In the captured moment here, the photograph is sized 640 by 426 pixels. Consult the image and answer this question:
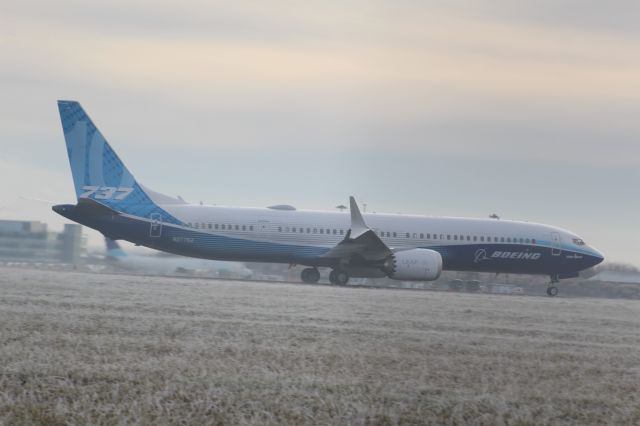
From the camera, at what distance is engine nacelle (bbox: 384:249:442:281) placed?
130 feet

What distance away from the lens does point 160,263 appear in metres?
43.4

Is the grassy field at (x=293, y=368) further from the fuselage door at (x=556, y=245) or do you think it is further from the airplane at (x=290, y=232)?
the fuselage door at (x=556, y=245)

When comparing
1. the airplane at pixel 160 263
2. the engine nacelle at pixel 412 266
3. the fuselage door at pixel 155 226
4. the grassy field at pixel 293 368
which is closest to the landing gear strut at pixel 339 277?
the engine nacelle at pixel 412 266

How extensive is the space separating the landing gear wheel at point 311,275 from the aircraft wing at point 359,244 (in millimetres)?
1723

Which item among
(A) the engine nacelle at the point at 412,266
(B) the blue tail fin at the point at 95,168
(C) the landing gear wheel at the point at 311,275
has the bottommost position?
(C) the landing gear wheel at the point at 311,275

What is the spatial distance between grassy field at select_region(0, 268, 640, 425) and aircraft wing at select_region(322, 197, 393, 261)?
Answer: 63.6 ft

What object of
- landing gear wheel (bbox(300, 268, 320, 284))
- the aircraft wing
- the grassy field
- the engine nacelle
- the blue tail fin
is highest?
the blue tail fin

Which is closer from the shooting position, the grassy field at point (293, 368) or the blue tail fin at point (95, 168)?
the grassy field at point (293, 368)

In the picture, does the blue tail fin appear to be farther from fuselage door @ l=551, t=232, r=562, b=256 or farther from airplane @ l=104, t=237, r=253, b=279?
fuselage door @ l=551, t=232, r=562, b=256

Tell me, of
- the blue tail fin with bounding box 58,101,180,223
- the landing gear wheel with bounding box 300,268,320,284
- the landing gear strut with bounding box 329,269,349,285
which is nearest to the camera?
the blue tail fin with bounding box 58,101,180,223

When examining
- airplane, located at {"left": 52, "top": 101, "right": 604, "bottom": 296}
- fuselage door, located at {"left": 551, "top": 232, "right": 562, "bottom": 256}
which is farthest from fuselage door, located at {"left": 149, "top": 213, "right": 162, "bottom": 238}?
fuselage door, located at {"left": 551, "top": 232, "right": 562, "bottom": 256}

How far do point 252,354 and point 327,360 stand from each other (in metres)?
0.92

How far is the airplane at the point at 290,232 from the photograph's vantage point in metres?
39.0

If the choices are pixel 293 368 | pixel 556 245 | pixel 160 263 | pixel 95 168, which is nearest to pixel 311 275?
pixel 160 263
